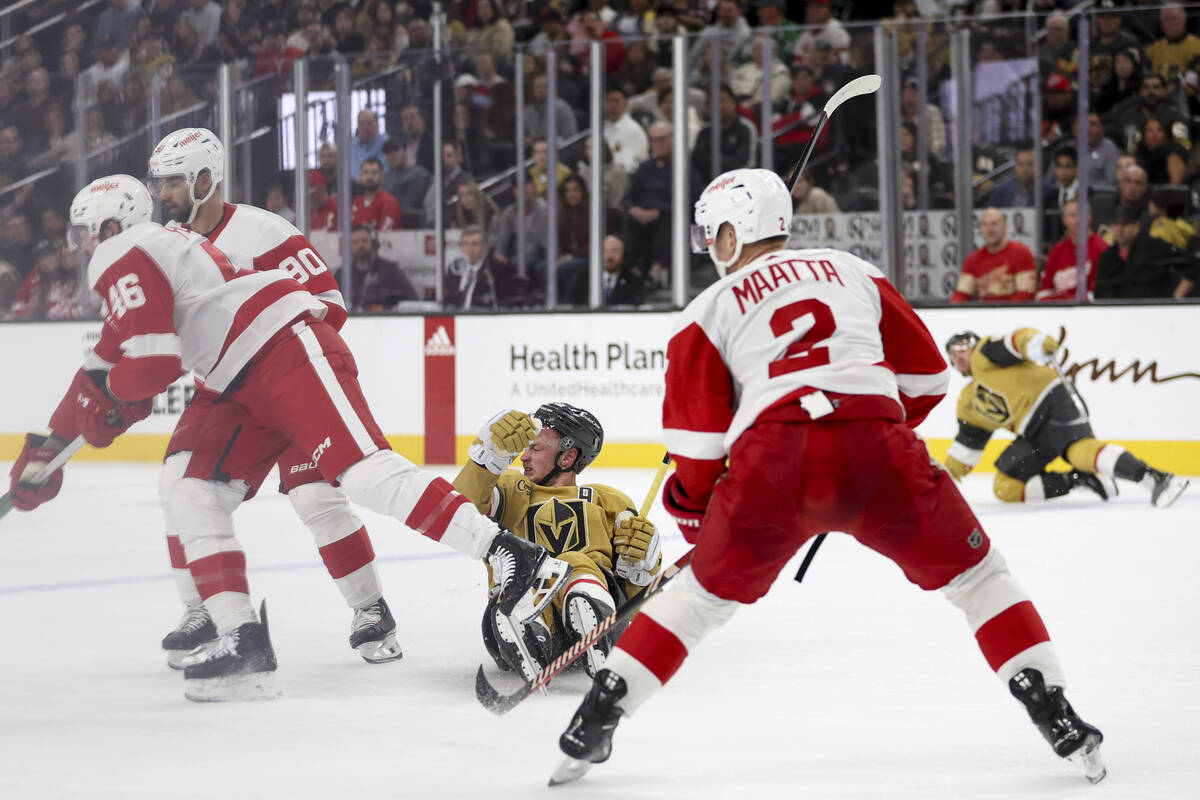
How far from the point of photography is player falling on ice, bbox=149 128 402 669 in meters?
3.29

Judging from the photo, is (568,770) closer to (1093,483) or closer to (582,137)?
(1093,483)

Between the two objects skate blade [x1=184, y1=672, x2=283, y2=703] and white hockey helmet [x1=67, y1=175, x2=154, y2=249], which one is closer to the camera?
skate blade [x1=184, y1=672, x2=283, y2=703]

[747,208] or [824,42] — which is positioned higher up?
[747,208]

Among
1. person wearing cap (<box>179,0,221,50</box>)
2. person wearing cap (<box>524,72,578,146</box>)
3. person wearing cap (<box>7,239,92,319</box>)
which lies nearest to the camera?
person wearing cap (<box>524,72,578,146</box>)

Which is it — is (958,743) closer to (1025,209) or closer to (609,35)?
(1025,209)

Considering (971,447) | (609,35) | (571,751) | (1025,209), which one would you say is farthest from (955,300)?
(571,751)

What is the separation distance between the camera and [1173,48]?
25.6 feet

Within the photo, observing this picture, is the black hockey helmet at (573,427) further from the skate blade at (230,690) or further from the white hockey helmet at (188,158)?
the white hockey helmet at (188,158)

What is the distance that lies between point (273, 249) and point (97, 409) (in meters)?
0.54

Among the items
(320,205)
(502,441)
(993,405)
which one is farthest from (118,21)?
(502,441)

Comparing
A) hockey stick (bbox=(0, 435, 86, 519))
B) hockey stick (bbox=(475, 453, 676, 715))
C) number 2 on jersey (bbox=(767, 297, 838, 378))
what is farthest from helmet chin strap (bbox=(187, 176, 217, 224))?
number 2 on jersey (bbox=(767, 297, 838, 378))

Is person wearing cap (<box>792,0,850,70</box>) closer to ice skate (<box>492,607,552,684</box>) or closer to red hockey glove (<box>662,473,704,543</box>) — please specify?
ice skate (<box>492,607,552,684</box>)

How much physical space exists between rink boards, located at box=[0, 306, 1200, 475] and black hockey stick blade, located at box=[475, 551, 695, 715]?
5336 mm

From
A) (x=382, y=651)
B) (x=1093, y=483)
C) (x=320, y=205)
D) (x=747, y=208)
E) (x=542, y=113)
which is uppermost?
(x=747, y=208)
